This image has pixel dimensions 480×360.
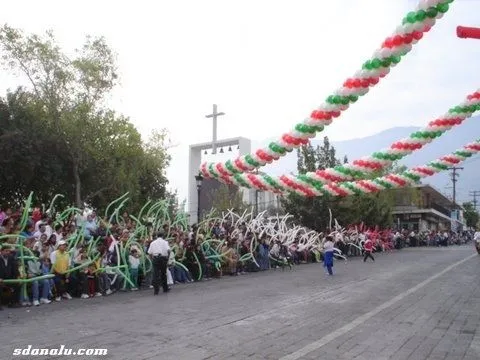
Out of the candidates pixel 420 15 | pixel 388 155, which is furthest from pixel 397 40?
pixel 388 155

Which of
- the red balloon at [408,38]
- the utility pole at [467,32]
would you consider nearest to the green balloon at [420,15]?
the red balloon at [408,38]

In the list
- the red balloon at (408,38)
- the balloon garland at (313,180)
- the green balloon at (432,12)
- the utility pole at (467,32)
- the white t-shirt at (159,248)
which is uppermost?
the green balloon at (432,12)

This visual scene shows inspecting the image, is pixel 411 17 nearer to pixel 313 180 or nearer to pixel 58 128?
pixel 313 180

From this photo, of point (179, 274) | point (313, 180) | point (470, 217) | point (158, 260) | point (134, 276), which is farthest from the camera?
point (470, 217)

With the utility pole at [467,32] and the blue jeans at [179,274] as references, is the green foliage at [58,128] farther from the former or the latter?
the utility pole at [467,32]

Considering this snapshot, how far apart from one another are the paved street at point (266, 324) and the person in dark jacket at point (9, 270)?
77 centimetres

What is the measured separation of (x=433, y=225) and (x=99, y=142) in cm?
6139

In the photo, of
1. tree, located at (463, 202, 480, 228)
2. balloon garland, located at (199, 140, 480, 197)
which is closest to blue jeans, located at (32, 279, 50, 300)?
balloon garland, located at (199, 140, 480, 197)

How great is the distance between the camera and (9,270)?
1131 cm

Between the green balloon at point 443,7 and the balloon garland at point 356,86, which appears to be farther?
the balloon garland at point 356,86

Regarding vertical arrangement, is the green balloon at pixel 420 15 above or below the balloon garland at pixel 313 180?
above

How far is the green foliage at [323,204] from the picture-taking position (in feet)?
120

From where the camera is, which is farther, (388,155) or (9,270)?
(388,155)

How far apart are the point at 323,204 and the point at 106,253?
24024 mm
